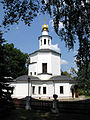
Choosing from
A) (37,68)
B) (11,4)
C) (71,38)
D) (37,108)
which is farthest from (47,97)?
(11,4)

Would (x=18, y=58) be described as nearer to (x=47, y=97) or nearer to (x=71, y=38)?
(x=47, y=97)

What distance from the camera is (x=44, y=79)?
2869 centimetres

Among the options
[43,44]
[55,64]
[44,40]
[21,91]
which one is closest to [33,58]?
[43,44]

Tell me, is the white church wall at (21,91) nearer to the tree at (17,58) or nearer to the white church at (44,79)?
the white church at (44,79)

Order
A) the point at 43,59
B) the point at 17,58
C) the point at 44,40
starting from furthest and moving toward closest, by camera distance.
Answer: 1. the point at 17,58
2. the point at 44,40
3. the point at 43,59

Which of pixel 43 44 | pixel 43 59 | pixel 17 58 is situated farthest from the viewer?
pixel 17 58

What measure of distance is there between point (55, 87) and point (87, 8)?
20932 millimetres

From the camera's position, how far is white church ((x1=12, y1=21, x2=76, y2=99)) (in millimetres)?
26625

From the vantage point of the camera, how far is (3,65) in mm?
10570

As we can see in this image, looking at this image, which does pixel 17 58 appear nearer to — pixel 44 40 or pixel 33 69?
pixel 33 69

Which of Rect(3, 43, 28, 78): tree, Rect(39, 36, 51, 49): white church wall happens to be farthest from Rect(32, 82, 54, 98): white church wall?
Rect(3, 43, 28, 78): tree

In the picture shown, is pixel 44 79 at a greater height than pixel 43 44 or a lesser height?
lesser

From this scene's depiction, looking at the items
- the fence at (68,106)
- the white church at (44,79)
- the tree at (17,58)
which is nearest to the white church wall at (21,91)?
the white church at (44,79)

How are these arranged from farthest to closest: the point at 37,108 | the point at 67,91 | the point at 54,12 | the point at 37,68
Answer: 1. the point at 37,68
2. the point at 67,91
3. the point at 37,108
4. the point at 54,12
